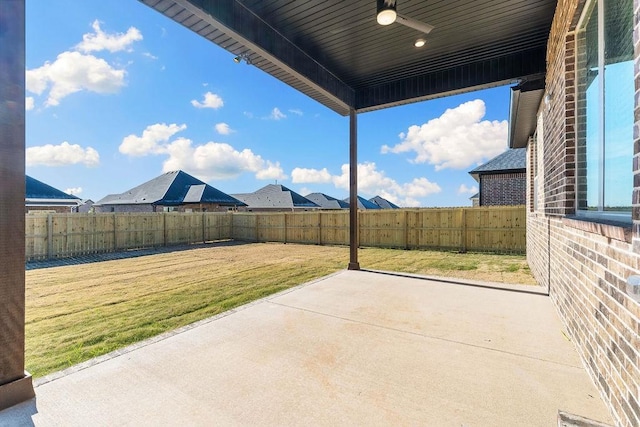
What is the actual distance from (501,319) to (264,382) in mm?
3090

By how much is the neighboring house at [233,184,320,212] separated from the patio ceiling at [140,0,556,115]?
27657mm

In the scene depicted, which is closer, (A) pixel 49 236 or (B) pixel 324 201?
(A) pixel 49 236

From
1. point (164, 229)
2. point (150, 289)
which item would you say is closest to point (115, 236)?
point (164, 229)

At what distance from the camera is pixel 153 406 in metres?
2.06

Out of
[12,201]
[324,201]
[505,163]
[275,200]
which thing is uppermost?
[505,163]

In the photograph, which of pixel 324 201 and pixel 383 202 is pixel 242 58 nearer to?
pixel 324 201

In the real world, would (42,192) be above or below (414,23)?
below

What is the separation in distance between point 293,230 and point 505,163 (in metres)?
11.5

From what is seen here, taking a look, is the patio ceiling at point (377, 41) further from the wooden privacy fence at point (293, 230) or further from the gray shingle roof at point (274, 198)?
the gray shingle roof at point (274, 198)

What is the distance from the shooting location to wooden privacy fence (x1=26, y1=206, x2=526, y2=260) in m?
10.6

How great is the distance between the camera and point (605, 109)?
87.8 inches

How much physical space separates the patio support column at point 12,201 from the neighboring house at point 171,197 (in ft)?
80.3

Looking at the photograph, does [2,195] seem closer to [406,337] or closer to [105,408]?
[105,408]

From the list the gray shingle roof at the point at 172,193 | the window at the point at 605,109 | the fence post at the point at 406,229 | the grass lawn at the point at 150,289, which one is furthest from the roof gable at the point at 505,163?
the gray shingle roof at the point at 172,193
